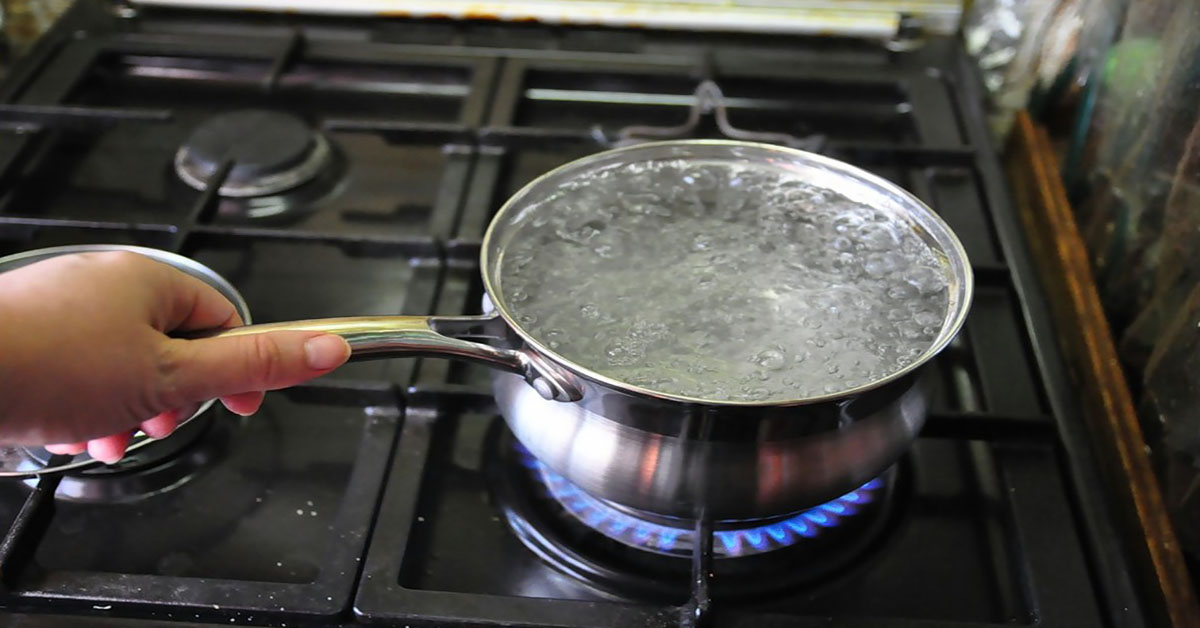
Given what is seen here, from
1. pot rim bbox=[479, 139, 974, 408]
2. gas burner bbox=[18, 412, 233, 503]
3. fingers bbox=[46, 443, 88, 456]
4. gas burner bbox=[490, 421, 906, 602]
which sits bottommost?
gas burner bbox=[490, 421, 906, 602]

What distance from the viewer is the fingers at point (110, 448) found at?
498 millimetres

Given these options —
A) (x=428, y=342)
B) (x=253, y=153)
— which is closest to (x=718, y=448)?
(x=428, y=342)

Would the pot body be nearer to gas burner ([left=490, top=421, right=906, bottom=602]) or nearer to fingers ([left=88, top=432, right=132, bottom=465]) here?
gas burner ([left=490, top=421, right=906, bottom=602])

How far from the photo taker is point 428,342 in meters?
0.46

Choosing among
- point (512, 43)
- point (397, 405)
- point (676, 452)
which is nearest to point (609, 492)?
point (676, 452)

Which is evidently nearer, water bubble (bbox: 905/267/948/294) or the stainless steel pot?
the stainless steel pot

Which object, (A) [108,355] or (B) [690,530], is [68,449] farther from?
(B) [690,530]

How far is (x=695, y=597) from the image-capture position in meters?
0.47

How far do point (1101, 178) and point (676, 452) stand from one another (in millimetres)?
452

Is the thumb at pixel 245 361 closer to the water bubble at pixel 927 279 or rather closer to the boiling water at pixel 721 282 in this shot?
the boiling water at pixel 721 282

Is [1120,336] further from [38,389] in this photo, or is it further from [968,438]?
[38,389]

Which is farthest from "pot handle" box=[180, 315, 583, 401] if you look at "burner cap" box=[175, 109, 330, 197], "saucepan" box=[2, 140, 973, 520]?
"burner cap" box=[175, 109, 330, 197]

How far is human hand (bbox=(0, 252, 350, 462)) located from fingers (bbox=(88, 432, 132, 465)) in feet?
0.25

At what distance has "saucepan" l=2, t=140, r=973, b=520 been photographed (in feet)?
1.45
